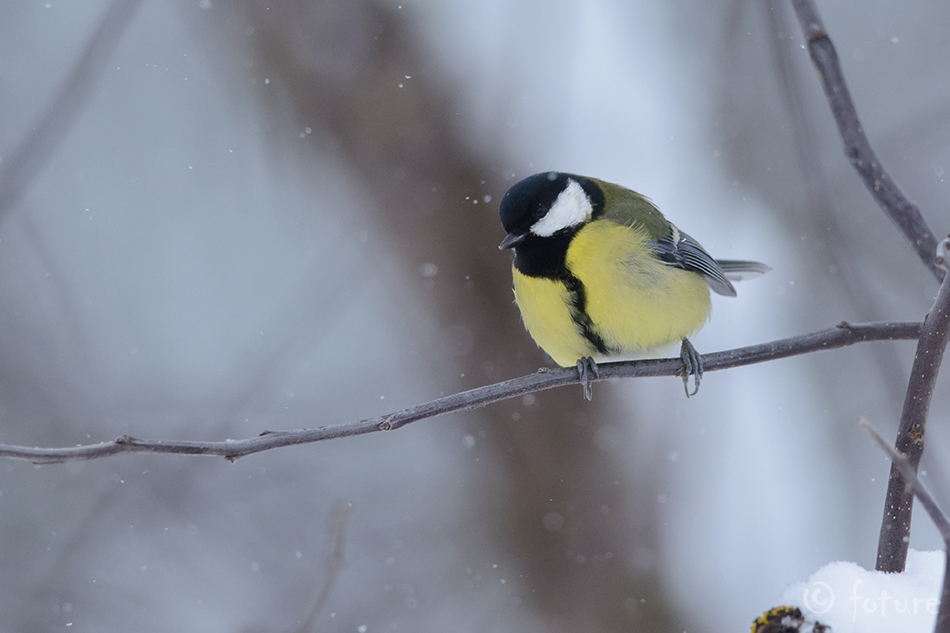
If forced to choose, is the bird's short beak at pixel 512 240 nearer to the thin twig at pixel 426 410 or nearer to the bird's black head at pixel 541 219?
the bird's black head at pixel 541 219

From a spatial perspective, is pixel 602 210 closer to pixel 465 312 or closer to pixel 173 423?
pixel 465 312

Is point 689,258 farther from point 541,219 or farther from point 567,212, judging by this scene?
point 541,219

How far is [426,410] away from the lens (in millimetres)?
1329

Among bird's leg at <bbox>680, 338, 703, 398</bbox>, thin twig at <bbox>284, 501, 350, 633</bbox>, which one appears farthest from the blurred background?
thin twig at <bbox>284, 501, 350, 633</bbox>

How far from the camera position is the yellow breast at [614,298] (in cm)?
216

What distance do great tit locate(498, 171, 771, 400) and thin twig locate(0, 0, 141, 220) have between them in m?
1.18

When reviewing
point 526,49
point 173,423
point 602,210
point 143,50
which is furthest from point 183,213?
point 602,210

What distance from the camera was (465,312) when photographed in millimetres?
3518

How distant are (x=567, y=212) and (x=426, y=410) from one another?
1173mm

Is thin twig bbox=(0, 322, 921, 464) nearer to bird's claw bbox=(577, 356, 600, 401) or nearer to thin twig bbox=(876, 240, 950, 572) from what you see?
bird's claw bbox=(577, 356, 600, 401)

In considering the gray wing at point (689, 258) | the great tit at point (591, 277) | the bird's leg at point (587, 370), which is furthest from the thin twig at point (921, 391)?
the gray wing at point (689, 258)
